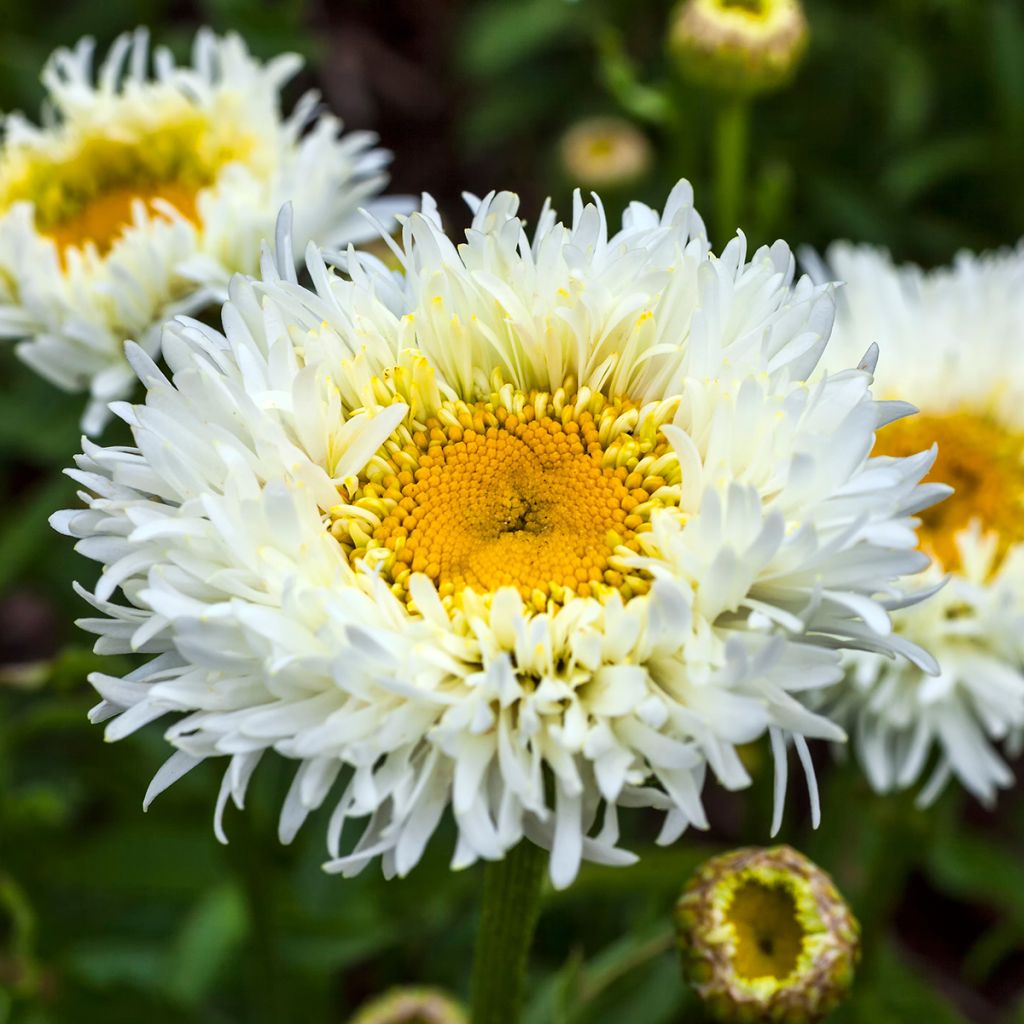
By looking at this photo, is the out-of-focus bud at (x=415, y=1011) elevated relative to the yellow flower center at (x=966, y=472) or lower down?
lower down

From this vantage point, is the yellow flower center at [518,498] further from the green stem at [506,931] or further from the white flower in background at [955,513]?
the white flower in background at [955,513]

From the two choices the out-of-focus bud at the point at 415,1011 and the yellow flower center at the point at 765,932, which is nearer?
the yellow flower center at the point at 765,932

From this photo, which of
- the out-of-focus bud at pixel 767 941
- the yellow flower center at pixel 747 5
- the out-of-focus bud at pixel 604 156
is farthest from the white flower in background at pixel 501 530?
the out-of-focus bud at pixel 604 156

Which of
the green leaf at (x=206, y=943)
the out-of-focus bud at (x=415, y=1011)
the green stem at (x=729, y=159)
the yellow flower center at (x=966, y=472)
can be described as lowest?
the out-of-focus bud at (x=415, y=1011)

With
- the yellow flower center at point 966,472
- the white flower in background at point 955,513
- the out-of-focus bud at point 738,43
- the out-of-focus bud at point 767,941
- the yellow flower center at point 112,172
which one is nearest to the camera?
the out-of-focus bud at point 767,941

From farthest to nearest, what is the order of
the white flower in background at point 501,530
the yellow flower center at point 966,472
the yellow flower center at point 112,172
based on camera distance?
1. the yellow flower center at point 112,172
2. the yellow flower center at point 966,472
3. the white flower in background at point 501,530

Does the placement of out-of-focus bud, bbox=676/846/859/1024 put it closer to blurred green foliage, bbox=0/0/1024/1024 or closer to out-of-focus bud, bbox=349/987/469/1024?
blurred green foliage, bbox=0/0/1024/1024

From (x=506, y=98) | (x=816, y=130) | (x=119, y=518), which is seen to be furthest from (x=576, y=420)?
(x=506, y=98)
